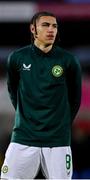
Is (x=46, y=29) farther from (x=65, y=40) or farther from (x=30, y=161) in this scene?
(x=65, y=40)

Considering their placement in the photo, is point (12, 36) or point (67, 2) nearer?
point (67, 2)

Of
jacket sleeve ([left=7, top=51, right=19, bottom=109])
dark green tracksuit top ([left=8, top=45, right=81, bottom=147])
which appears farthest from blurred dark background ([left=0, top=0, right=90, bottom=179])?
dark green tracksuit top ([left=8, top=45, right=81, bottom=147])

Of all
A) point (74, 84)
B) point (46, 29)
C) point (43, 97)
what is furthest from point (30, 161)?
point (46, 29)

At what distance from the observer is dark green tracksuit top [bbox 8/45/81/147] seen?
4016 millimetres

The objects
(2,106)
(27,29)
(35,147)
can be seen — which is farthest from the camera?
(27,29)

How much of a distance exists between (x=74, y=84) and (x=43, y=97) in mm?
293

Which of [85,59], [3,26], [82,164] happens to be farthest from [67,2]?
[82,164]

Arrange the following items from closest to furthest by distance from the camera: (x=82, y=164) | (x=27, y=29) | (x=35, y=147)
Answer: (x=35, y=147) → (x=82, y=164) → (x=27, y=29)

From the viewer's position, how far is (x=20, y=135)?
4.03m

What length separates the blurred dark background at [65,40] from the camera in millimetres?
10688

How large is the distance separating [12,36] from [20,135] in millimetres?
9351

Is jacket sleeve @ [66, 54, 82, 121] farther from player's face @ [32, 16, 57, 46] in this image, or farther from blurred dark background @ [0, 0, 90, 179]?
blurred dark background @ [0, 0, 90, 179]

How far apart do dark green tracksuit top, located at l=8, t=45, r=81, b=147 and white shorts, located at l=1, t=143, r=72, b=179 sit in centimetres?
4

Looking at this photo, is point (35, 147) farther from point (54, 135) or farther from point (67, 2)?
point (67, 2)
